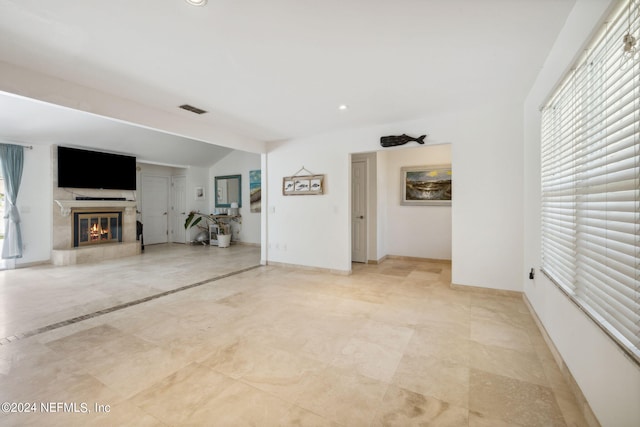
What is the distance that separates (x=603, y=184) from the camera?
56.5 inches

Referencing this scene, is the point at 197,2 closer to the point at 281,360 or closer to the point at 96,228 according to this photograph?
the point at 281,360

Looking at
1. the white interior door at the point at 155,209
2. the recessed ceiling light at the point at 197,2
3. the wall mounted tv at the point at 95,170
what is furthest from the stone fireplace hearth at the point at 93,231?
the recessed ceiling light at the point at 197,2

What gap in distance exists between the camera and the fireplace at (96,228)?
6.03 meters

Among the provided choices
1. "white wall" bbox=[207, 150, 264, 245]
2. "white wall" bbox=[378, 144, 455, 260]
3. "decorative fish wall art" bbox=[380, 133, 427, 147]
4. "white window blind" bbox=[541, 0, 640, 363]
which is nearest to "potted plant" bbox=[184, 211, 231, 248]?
"white wall" bbox=[207, 150, 264, 245]

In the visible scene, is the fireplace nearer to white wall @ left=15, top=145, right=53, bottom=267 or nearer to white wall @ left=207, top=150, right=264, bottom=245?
white wall @ left=15, top=145, right=53, bottom=267

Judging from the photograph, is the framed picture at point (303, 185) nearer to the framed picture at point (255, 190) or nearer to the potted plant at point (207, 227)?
the framed picture at point (255, 190)

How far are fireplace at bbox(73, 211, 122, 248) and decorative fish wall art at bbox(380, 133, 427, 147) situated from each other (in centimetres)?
656

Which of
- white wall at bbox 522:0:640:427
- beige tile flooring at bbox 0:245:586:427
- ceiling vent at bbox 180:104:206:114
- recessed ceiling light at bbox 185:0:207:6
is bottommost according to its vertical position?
beige tile flooring at bbox 0:245:586:427

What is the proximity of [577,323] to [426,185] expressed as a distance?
4253mm

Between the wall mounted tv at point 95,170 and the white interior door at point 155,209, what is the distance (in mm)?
1215

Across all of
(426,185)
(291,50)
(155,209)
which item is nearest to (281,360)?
(291,50)

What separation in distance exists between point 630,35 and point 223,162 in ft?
28.4

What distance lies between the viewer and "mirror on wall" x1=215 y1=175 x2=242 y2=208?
8.29m

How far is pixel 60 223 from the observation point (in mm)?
5754
